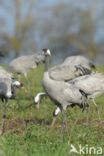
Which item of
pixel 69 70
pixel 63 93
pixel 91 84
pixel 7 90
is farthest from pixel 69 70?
pixel 63 93

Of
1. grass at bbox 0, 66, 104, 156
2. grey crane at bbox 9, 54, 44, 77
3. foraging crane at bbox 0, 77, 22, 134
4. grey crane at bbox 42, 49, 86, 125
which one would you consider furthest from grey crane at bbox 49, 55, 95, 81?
grey crane at bbox 9, 54, 44, 77

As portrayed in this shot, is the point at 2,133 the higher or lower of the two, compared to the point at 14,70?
lower

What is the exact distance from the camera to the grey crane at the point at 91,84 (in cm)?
1091

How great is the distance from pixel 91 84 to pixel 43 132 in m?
2.58

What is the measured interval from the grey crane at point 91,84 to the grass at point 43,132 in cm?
43

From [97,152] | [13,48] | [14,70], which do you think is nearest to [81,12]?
[13,48]

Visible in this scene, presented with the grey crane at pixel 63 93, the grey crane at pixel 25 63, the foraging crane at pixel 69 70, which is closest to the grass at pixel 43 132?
the grey crane at pixel 63 93

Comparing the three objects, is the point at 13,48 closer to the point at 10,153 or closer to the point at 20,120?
the point at 20,120

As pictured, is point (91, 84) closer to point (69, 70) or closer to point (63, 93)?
point (63, 93)

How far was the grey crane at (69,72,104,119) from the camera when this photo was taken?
35.8ft

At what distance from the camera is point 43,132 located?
28.8ft

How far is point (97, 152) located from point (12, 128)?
265 centimetres

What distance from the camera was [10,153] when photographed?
7168mm

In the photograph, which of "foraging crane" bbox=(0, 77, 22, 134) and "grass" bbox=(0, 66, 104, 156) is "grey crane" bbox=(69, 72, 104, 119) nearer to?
"grass" bbox=(0, 66, 104, 156)
